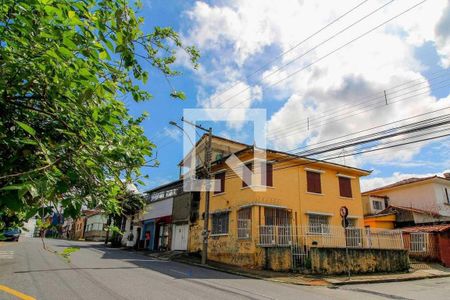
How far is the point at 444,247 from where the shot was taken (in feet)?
70.2

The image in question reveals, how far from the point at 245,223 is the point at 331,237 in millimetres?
5054

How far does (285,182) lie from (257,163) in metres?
2.46

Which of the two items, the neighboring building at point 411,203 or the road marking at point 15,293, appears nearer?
the road marking at point 15,293

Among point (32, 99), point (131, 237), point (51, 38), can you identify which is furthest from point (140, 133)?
point (131, 237)

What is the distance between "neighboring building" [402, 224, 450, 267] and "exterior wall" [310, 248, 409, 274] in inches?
193

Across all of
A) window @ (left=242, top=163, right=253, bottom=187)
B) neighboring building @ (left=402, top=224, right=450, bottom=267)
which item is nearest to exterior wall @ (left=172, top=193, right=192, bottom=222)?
window @ (left=242, top=163, right=253, bottom=187)

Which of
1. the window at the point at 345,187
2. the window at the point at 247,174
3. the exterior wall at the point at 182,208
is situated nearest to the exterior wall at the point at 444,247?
the window at the point at 345,187

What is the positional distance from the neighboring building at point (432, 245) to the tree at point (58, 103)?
79.8 feet

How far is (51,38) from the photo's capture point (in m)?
2.32

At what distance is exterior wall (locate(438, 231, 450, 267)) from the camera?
2105cm

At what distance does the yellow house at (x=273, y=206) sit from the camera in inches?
714

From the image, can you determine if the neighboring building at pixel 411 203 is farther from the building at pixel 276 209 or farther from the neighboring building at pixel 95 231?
the neighboring building at pixel 95 231

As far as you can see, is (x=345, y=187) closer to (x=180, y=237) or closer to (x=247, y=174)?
(x=247, y=174)

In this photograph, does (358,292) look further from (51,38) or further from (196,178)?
(196,178)
